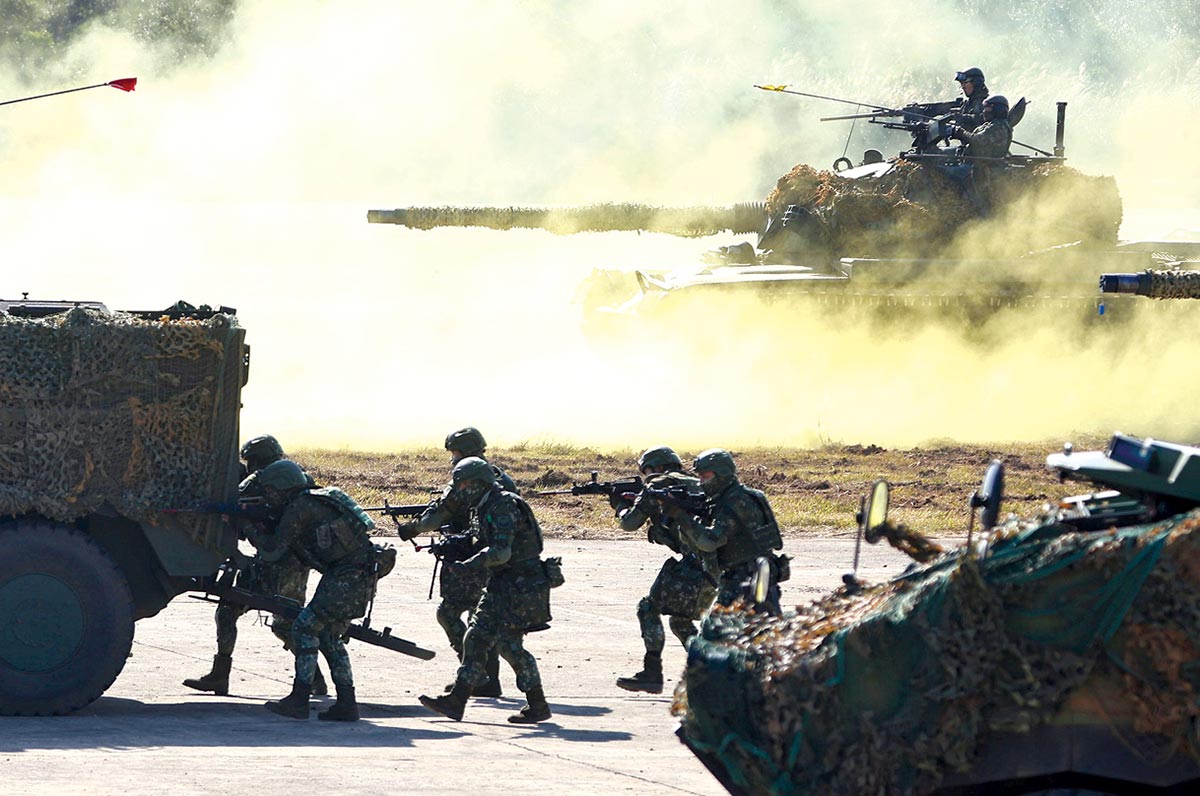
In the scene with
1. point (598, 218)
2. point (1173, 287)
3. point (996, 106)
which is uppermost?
point (996, 106)

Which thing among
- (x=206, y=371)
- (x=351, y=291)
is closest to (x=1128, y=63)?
(x=351, y=291)

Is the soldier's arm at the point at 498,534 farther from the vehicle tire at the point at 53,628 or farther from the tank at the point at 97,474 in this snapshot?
the vehicle tire at the point at 53,628

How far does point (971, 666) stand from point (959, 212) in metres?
20.2

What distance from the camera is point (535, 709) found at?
407 inches

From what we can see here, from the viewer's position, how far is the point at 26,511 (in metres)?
10.1

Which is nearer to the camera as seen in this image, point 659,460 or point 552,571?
point 552,571

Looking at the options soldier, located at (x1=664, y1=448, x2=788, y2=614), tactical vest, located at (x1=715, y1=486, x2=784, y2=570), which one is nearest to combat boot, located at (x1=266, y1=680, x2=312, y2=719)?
soldier, located at (x1=664, y1=448, x2=788, y2=614)

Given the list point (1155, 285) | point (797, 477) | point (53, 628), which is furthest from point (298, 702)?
point (797, 477)

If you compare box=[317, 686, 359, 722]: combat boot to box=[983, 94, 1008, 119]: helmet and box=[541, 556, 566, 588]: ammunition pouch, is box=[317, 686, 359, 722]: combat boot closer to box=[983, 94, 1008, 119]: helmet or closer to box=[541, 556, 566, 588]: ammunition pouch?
box=[541, 556, 566, 588]: ammunition pouch

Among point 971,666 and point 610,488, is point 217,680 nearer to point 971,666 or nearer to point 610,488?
point 610,488

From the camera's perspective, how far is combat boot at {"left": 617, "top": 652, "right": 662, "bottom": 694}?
36.9 ft

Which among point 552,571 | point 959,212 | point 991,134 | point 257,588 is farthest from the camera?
point 959,212

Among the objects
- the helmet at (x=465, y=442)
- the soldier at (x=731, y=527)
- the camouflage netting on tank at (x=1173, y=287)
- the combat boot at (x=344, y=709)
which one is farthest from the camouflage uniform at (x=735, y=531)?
the camouflage netting on tank at (x=1173, y=287)

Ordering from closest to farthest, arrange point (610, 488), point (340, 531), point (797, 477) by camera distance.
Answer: point (340, 531), point (610, 488), point (797, 477)
